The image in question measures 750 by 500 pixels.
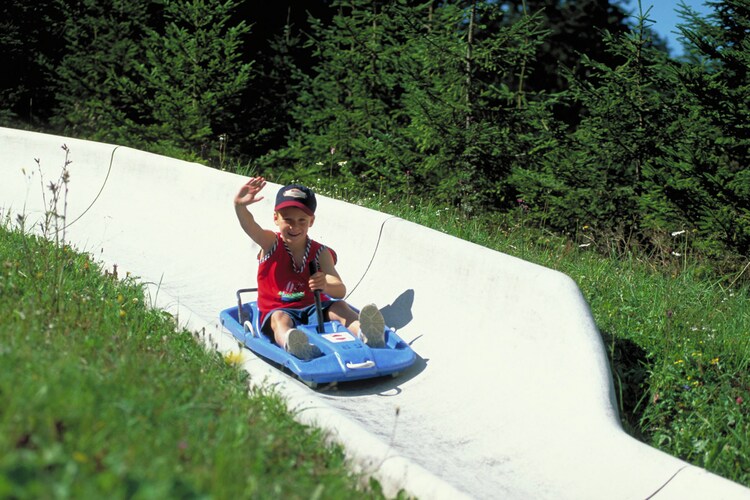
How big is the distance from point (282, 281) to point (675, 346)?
7.80ft

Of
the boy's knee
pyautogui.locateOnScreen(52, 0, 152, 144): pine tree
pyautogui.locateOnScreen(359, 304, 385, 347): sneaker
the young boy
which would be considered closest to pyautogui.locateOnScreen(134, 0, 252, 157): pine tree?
pyautogui.locateOnScreen(52, 0, 152, 144): pine tree

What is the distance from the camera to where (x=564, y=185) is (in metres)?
8.67

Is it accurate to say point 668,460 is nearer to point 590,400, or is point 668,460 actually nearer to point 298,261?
point 590,400

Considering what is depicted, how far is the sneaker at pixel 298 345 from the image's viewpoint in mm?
4793

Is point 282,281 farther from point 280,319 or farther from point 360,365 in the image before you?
point 360,365

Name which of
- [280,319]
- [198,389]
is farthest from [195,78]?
[198,389]

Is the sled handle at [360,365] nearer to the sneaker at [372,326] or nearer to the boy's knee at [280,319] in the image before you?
the sneaker at [372,326]

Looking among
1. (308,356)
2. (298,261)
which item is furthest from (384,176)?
(308,356)

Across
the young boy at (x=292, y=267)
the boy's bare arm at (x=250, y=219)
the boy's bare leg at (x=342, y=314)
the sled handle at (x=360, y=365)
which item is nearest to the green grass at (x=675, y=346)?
the sled handle at (x=360, y=365)

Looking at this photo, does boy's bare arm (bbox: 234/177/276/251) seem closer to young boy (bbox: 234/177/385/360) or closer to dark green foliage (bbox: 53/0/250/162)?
young boy (bbox: 234/177/385/360)

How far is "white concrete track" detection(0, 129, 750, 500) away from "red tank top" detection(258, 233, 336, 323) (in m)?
0.43

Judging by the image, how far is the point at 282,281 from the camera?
18.0 feet

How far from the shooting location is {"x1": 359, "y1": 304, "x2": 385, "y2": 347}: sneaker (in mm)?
4961

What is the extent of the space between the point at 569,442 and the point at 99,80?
13564mm
